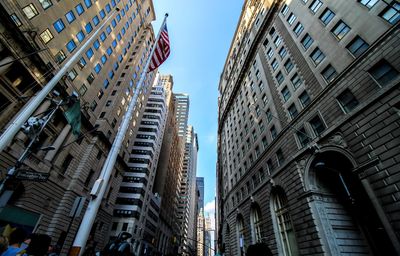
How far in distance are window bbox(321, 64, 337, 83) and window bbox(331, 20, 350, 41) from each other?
2.67 m

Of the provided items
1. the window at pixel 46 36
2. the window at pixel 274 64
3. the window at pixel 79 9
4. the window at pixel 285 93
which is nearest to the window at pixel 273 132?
the window at pixel 285 93

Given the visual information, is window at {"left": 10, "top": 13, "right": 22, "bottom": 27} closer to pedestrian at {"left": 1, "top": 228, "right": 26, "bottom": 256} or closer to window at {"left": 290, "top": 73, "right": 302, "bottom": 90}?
pedestrian at {"left": 1, "top": 228, "right": 26, "bottom": 256}

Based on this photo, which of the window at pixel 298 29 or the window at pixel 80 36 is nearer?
the window at pixel 298 29

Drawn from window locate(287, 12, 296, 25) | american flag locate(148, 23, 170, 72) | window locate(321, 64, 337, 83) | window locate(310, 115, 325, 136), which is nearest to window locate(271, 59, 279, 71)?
window locate(287, 12, 296, 25)

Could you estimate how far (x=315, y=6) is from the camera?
73.9 ft

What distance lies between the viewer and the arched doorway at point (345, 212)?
1379cm

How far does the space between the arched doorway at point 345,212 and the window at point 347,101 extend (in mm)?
3741

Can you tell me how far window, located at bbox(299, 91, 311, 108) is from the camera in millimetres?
20100

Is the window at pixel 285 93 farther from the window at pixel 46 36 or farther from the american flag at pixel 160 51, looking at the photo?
the window at pixel 46 36

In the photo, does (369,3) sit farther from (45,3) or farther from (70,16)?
(70,16)

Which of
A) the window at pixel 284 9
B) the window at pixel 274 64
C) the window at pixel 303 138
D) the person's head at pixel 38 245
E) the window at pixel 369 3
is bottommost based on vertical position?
the person's head at pixel 38 245

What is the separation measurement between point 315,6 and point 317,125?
1475 centimetres

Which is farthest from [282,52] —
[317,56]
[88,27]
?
[88,27]

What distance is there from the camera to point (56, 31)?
24891 mm
